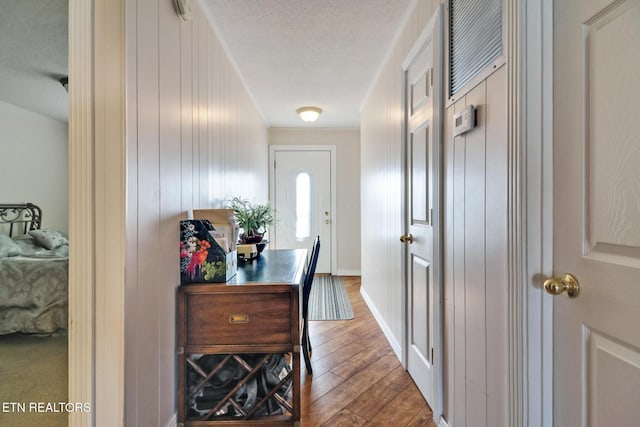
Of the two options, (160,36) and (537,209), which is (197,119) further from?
(537,209)

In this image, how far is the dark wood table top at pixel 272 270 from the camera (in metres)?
1.50

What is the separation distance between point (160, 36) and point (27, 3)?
102 cm

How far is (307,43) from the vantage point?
7.72 feet

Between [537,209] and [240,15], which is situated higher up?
[240,15]

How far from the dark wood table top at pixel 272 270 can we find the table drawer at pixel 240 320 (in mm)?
85

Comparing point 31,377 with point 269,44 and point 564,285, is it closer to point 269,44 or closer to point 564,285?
point 564,285

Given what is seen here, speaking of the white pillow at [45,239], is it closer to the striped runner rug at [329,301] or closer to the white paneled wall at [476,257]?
the striped runner rug at [329,301]

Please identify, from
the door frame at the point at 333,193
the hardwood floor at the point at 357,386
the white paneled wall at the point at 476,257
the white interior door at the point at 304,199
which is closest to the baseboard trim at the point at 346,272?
the door frame at the point at 333,193

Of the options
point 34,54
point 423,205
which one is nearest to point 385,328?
point 423,205

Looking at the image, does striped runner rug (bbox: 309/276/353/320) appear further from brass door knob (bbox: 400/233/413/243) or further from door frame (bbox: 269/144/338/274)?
brass door knob (bbox: 400/233/413/243)

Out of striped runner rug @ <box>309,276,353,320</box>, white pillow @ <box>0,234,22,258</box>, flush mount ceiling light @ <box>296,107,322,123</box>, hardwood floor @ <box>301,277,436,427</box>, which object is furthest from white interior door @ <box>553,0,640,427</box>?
white pillow @ <box>0,234,22,258</box>

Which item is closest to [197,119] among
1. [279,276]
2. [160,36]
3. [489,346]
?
[160,36]

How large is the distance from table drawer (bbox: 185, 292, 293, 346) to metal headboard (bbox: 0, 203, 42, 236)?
98.6 inches

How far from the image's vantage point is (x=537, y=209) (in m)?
0.90
